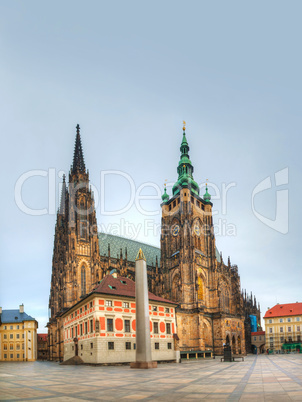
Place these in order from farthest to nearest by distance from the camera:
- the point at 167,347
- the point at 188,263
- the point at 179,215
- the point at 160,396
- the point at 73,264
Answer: the point at 179,215 → the point at 188,263 → the point at 73,264 → the point at 167,347 → the point at 160,396

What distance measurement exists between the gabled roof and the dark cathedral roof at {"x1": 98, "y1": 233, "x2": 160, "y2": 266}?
32388 mm

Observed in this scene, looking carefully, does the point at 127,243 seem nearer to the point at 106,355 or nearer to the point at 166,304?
the point at 166,304

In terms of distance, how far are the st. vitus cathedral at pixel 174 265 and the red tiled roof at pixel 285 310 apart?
19.5 m

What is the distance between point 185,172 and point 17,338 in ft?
199

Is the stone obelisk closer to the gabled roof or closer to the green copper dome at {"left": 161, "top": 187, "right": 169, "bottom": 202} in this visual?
the green copper dome at {"left": 161, "top": 187, "right": 169, "bottom": 202}

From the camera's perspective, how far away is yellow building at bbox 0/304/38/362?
96.4 meters

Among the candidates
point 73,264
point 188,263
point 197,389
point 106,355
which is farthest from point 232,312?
point 197,389

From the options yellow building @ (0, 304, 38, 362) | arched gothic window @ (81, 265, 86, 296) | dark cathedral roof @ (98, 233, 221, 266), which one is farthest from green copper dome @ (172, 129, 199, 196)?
yellow building @ (0, 304, 38, 362)

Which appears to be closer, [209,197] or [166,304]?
[166,304]

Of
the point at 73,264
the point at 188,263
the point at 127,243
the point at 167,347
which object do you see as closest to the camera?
the point at 167,347

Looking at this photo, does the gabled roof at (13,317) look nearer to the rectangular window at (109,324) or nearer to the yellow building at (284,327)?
the yellow building at (284,327)

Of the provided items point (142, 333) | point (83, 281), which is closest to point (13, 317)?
point (83, 281)

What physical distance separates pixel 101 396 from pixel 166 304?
38021mm

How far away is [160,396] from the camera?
43.7 ft
